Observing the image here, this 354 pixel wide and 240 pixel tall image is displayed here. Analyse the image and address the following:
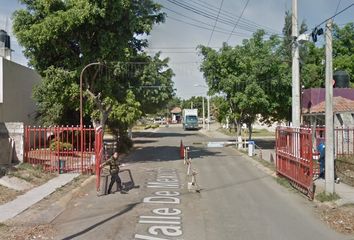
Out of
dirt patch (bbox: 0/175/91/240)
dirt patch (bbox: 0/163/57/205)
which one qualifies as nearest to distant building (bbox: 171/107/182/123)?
dirt patch (bbox: 0/163/57/205)

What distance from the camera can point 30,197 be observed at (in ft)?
48.4

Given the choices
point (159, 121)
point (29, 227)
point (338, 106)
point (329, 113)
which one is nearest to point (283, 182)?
point (329, 113)

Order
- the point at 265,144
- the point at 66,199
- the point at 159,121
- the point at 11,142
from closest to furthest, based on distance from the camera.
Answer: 1. the point at 66,199
2. the point at 11,142
3. the point at 265,144
4. the point at 159,121

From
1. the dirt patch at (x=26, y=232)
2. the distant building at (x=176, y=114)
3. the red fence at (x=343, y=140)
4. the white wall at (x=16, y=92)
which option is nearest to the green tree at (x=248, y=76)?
the red fence at (x=343, y=140)

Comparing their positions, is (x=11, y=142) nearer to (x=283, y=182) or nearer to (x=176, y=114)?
(x=283, y=182)

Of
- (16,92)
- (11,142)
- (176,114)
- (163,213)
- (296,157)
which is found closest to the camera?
(163,213)

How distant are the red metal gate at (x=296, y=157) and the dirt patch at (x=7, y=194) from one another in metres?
9.10

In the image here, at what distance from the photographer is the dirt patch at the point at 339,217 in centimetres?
1089

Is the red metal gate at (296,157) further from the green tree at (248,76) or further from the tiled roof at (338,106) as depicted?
the green tree at (248,76)

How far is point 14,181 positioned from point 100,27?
10460mm

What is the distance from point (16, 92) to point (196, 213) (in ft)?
77.0

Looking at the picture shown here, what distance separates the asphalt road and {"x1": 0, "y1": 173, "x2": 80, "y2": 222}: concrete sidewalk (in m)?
1.16

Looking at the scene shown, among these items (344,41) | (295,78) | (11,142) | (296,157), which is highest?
(344,41)

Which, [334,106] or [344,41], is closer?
[334,106]
